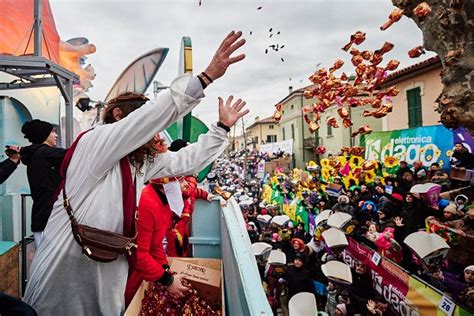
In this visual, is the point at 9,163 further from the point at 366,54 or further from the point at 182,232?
the point at 366,54

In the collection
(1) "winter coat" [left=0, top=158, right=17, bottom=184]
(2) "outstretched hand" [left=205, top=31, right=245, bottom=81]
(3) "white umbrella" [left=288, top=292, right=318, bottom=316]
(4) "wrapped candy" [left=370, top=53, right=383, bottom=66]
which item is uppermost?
(4) "wrapped candy" [left=370, top=53, right=383, bottom=66]

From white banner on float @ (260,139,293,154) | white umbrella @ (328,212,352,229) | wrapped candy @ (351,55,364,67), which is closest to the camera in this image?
wrapped candy @ (351,55,364,67)

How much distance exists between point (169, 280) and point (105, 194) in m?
0.66

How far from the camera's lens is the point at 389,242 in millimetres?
4770

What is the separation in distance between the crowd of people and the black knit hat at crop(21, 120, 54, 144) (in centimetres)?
364

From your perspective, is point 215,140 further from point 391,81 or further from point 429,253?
point 391,81

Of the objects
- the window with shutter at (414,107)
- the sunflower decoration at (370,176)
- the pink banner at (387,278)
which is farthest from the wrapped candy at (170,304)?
the window with shutter at (414,107)

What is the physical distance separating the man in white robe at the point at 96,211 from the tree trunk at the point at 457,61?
5.77 ft

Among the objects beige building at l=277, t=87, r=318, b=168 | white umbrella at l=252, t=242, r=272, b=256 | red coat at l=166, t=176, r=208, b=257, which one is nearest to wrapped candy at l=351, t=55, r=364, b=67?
red coat at l=166, t=176, r=208, b=257

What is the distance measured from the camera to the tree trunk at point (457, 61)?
243 cm

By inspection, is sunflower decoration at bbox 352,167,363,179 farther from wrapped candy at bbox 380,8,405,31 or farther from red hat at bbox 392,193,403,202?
wrapped candy at bbox 380,8,405,31

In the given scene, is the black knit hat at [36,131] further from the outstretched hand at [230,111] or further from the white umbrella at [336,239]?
the white umbrella at [336,239]

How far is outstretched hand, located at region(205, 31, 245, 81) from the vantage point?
1377 millimetres

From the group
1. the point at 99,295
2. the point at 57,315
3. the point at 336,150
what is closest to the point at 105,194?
the point at 99,295
